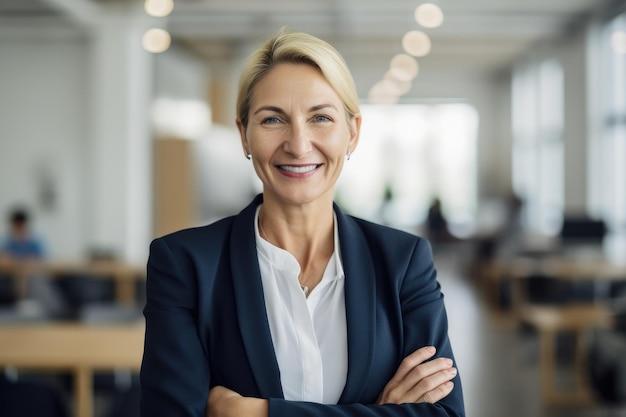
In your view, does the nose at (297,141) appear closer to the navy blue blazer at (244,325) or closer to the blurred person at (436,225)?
the navy blue blazer at (244,325)

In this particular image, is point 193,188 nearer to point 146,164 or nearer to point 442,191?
point 146,164

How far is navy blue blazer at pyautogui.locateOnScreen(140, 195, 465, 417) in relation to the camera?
1.64 metres

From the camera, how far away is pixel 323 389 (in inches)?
66.2

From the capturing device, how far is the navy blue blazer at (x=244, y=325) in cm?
164

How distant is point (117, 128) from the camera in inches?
488

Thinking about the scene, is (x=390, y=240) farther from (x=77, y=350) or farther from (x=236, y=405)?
(x=77, y=350)

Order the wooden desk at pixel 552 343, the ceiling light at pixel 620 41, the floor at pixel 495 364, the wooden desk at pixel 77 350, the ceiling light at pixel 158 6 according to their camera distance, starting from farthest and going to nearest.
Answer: the ceiling light at pixel 620 41 < the ceiling light at pixel 158 6 < the wooden desk at pixel 552 343 < the floor at pixel 495 364 < the wooden desk at pixel 77 350

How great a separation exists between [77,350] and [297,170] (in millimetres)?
3455

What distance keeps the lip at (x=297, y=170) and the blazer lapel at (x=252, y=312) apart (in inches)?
6.0

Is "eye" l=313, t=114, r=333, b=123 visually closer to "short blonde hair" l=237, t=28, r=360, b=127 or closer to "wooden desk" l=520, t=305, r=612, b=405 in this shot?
"short blonde hair" l=237, t=28, r=360, b=127

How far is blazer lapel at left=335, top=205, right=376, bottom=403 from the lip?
0.56 feet

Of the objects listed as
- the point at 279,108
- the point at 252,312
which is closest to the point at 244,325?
the point at 252,312

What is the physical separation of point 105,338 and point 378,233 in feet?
11.8

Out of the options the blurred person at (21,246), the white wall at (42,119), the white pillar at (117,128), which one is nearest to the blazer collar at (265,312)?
the blurred person at (21,246)
